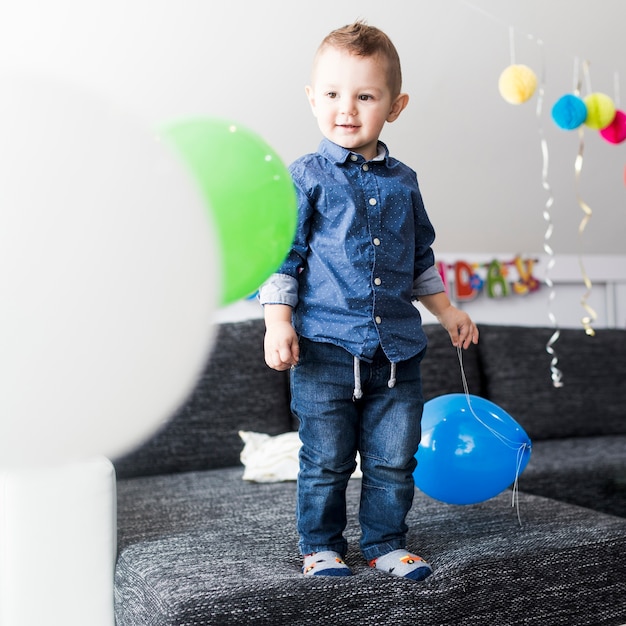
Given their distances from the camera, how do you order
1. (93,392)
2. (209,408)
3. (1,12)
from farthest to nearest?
(209,408) < (1,12) < (93,392)

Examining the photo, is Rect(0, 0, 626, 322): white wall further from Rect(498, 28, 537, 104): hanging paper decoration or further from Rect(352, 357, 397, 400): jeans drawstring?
Rect(352, 357, 397, 400): jeans drawstring

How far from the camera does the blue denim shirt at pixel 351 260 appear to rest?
1.14 metres

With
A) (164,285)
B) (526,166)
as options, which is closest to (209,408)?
(526,166)

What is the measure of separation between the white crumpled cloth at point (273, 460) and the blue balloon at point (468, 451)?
423 millimetres

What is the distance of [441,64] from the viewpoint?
2.09 meters

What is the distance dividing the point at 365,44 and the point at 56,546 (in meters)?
0.81

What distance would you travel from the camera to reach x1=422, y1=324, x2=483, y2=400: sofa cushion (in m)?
2.25

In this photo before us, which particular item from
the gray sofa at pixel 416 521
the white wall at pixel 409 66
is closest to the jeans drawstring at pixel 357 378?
the gray sofa at pixel 416 521

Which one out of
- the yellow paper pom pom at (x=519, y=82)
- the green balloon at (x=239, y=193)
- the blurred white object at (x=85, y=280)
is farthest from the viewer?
the yellow paper pom pom at (x=519, y=82)

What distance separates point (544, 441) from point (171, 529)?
1.32 m

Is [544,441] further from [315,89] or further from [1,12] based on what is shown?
[1,12]

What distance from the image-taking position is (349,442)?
1.17 m

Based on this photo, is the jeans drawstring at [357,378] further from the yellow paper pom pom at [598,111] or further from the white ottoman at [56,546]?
the yellow paper pom pom at [598,111]

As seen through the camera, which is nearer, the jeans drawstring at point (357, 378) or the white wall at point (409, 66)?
the jeans drawstring at point (357, 378)
